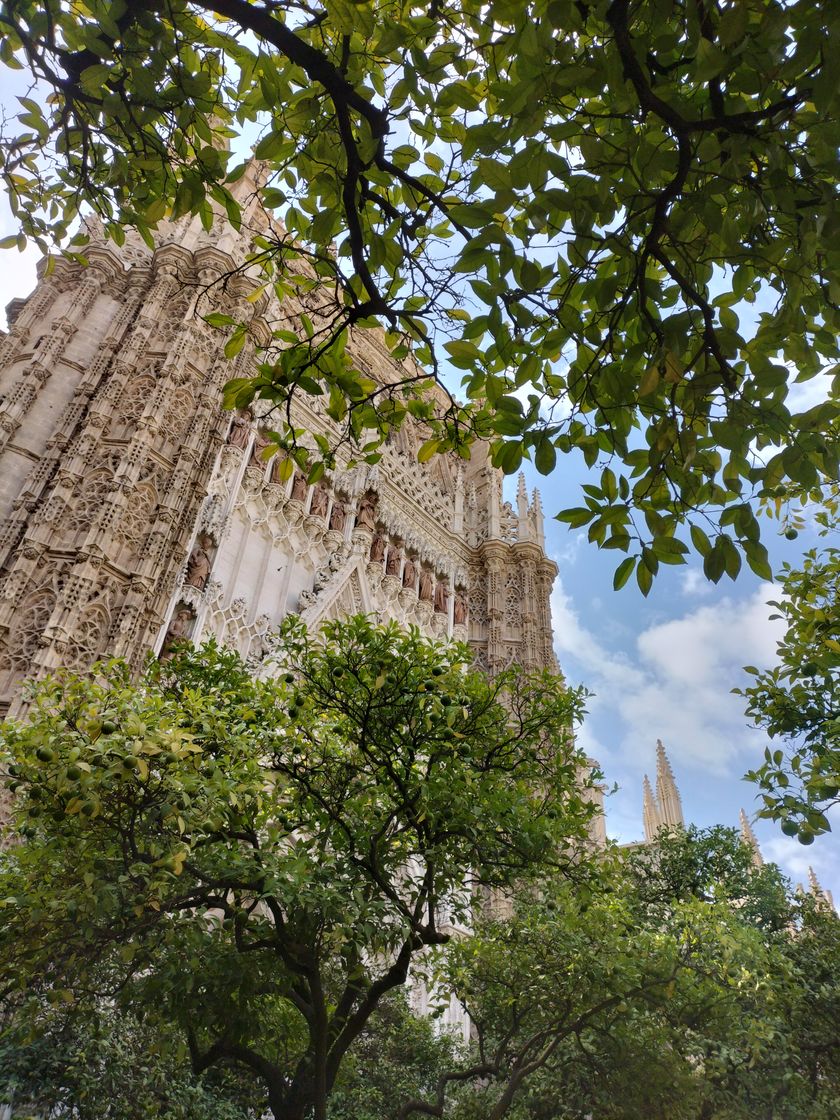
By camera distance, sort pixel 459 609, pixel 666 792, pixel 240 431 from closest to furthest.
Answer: pixel 240 431, pixel 459 609, pixel 666 792

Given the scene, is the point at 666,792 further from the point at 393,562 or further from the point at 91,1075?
the point at 91,1075

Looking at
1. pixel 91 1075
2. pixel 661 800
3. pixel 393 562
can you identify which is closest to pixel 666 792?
pixel 661 800

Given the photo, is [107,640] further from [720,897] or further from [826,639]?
[720,897]

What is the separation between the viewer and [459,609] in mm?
18562

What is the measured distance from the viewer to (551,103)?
2414mm

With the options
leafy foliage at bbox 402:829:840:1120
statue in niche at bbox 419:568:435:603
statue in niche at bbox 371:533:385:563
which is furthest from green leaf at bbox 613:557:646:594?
statue in niche at bbox 419:568:435:603

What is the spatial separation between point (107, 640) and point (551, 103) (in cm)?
848

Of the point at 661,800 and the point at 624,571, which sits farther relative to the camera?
the point at 661,800

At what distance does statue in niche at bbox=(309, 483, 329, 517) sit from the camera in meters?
14.9

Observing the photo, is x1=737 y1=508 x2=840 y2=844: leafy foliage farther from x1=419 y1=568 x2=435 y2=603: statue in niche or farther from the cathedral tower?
the cathedral tower

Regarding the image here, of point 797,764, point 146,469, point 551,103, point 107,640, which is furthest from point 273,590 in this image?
point 551,103

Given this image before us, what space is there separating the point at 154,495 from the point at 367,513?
20.2 feet

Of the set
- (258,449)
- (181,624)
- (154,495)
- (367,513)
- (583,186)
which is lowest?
(583,186)

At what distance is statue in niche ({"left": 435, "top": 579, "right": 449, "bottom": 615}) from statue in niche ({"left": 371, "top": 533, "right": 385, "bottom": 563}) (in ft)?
7.56
